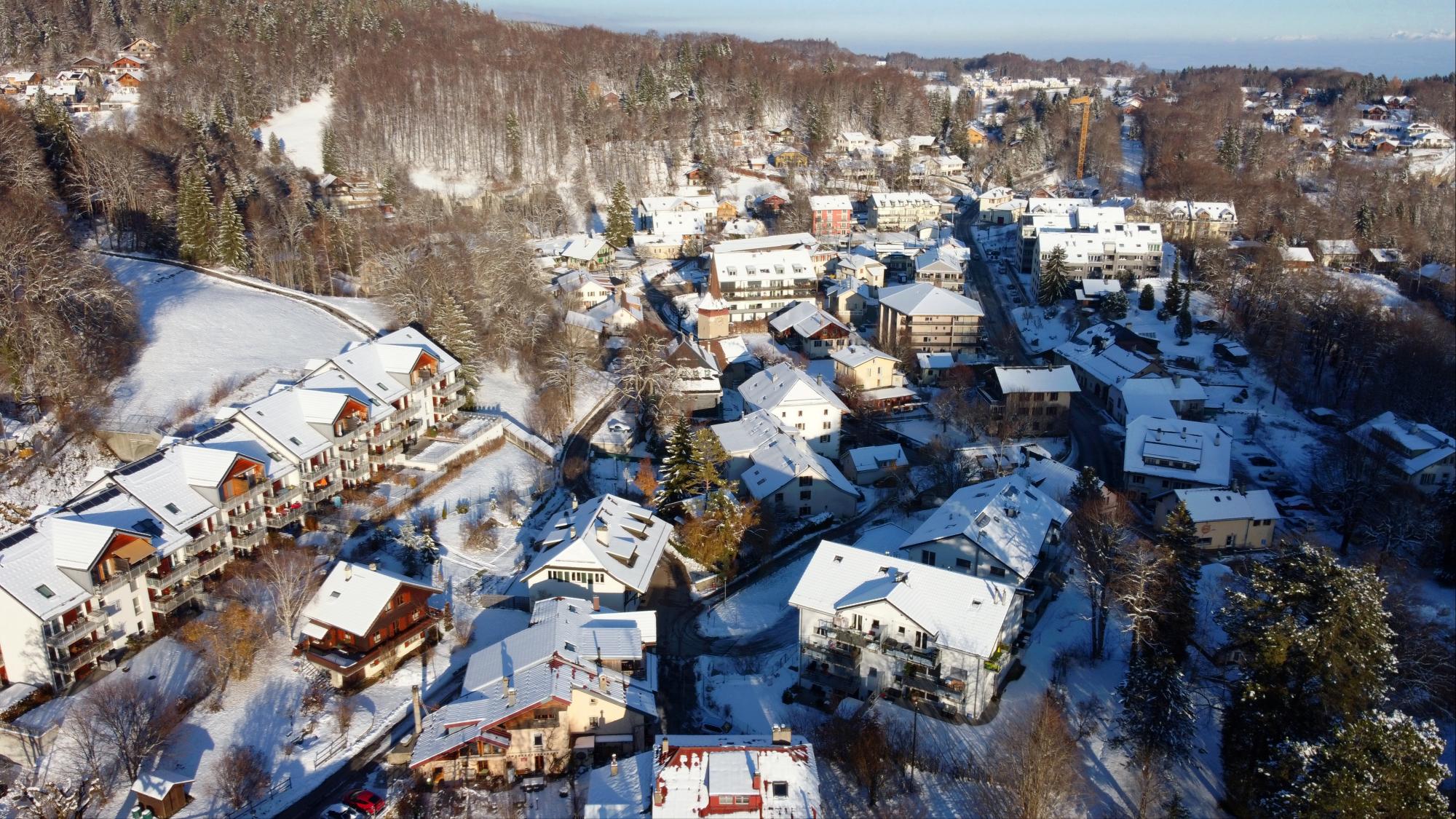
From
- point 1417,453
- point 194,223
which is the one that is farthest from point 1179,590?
point 194,223

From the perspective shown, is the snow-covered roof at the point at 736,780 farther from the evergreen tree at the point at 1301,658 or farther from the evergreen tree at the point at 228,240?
the evergreen tree at the point at 228,240

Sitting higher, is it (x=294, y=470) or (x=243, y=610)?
(x=294, y=470)

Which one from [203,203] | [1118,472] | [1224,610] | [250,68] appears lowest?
[1118,472]

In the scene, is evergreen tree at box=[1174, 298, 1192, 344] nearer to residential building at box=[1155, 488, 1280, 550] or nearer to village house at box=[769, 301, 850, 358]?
village house at box=[769, 301, 850, 358]

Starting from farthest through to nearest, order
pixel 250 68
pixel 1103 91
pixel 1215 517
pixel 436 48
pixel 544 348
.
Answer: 1. pixel 1103 91
2. pixel 436 48
3. pixel 250 68
4. pixel 544 348
5. pixel 1215 517

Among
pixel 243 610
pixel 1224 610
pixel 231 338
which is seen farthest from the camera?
pixel 231 338

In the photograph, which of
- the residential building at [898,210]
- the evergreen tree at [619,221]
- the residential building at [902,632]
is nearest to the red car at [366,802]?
the residential building at [902,632]

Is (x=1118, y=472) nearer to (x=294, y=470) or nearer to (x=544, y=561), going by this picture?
(x=544, y=561)

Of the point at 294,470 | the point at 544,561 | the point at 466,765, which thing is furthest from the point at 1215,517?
the point at 294,470

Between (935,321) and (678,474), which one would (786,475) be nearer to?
(678,474)
